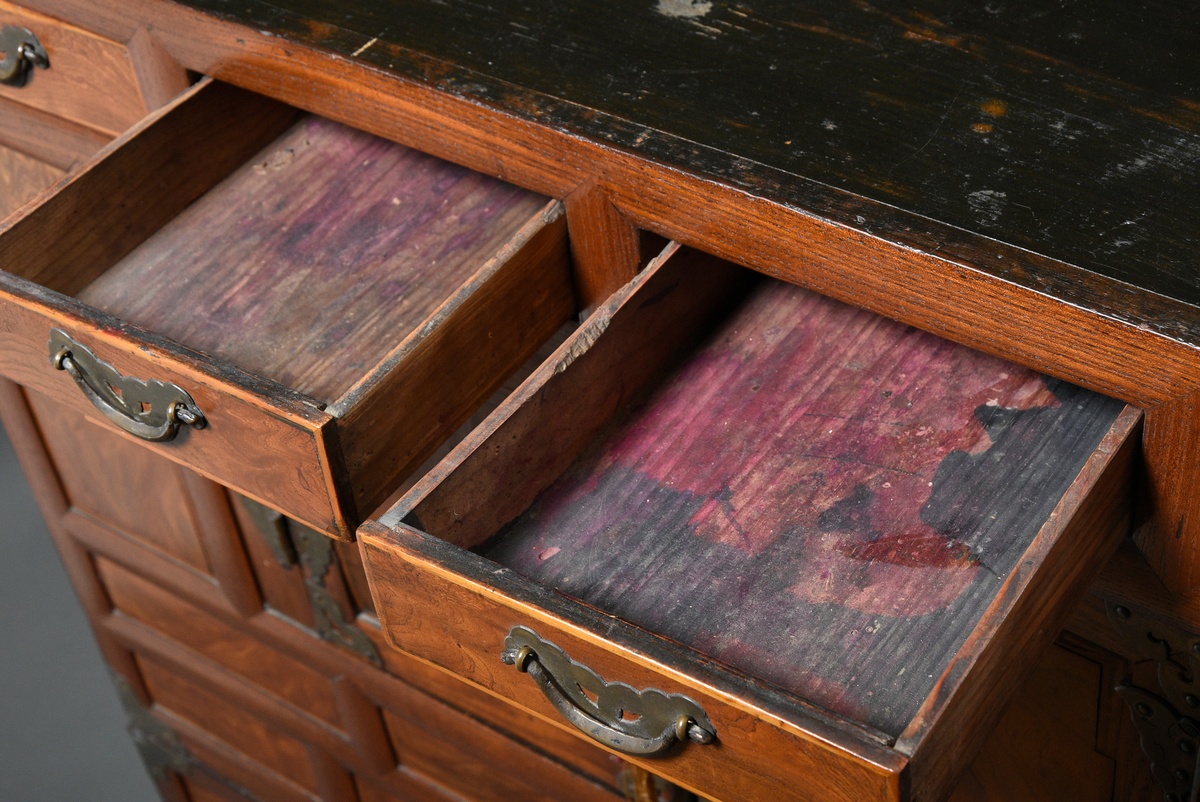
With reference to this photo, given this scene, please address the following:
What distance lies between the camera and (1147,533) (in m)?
0.88

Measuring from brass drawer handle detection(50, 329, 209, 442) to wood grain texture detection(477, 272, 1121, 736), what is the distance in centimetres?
19

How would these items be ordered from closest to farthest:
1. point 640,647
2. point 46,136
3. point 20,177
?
point 640,647
point 46,136
point 20,177

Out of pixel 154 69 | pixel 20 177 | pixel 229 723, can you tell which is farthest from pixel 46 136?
pixel 229 723

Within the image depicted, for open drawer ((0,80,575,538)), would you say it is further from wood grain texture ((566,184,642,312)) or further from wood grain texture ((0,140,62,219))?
wood grain texture ((0,140,62,219))

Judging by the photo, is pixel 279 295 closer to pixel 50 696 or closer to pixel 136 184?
pixel 136 184

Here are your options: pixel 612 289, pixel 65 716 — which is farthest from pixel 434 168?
pixel 65 716

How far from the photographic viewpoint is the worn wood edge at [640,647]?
2.23 feet

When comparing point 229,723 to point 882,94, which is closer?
point 882,94

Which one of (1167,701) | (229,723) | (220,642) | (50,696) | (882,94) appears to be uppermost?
(882,94)

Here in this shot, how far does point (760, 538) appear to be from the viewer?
0.86 metres

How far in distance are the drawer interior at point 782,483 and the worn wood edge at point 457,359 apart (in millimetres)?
73

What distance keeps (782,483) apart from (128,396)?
417mm

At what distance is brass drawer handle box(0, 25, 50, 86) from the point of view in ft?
4.05

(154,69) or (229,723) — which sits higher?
(154,69)
